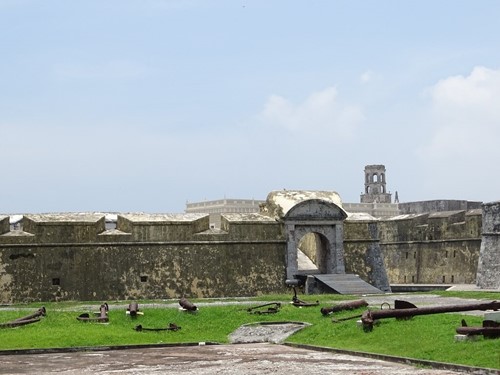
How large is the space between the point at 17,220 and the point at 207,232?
11096 mm

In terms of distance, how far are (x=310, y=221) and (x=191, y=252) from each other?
4.54 m

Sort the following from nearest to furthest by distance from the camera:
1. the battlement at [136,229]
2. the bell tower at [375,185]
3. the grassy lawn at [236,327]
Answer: the grassy lawn at [236,327]
the battlement at [136,229]
the bell tower at [375,185]

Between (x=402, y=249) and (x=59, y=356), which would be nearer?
(x=59, y=356)

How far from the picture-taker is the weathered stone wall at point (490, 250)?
31127mm

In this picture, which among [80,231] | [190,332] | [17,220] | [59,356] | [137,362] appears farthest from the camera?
[17,220]

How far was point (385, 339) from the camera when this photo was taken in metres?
16.0

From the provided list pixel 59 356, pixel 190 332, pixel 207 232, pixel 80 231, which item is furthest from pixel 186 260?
pixel 59 356

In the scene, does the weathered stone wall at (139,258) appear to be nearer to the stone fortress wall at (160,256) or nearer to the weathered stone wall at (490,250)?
the stone fortress wall at (160,256)

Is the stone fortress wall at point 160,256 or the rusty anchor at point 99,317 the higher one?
the stone fortress wall at point 160,256

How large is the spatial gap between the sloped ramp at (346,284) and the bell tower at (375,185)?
220ft

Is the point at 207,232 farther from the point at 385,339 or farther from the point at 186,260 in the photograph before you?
the point at 385,339

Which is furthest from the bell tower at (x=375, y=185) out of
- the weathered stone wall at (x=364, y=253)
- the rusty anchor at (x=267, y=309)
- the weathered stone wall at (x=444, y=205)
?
the rusty anchor at (x=267, y=309)

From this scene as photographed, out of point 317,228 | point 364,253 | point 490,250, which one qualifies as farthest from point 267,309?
point 490,250

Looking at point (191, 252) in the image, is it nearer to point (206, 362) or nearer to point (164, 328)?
point (164, 328)
